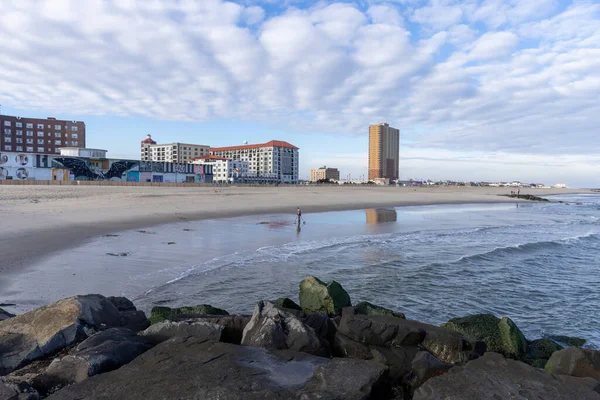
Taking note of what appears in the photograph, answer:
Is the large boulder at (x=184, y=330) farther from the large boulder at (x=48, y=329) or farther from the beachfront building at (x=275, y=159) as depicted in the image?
the beachfront building at (x=275, y=159)

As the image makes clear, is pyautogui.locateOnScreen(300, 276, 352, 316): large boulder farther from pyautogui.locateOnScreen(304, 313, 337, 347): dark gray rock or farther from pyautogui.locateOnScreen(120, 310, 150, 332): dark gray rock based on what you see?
pyautogui.locateOnScreen(120, 310, 150, 332): dark gray rock

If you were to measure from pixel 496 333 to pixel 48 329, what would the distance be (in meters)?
7.04

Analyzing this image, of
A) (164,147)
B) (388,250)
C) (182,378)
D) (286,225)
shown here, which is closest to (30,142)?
(164,147)

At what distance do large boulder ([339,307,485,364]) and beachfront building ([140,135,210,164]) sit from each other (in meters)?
156

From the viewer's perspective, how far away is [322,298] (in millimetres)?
7859

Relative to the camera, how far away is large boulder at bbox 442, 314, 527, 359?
6656 millimetres

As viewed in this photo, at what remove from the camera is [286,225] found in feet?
78.7

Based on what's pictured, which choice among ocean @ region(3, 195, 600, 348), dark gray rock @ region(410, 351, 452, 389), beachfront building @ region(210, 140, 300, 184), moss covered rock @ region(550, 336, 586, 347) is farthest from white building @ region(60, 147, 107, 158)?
dark gray rock @ region(410, 351, 452, 389)

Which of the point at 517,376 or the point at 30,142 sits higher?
the point at 30,142

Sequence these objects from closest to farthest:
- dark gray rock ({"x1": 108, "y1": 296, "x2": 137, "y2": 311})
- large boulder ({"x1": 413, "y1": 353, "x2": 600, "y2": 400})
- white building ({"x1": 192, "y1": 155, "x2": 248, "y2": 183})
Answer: large boulder ({"x1": 413, "y1": 353, "x2": 600, "y2": 400}) < dark gray rock ({"x1": 108, "y1": 296, "x2": 137, "y2": 311}) < white building ({"x1": 192, "y1": 155, "x2": 248, "y2": 183})

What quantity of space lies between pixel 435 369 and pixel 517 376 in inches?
33.8

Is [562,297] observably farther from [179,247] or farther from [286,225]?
[286,225]

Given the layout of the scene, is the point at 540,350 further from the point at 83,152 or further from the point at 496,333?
the point at 83,152

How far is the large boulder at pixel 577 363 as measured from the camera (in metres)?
4.88
